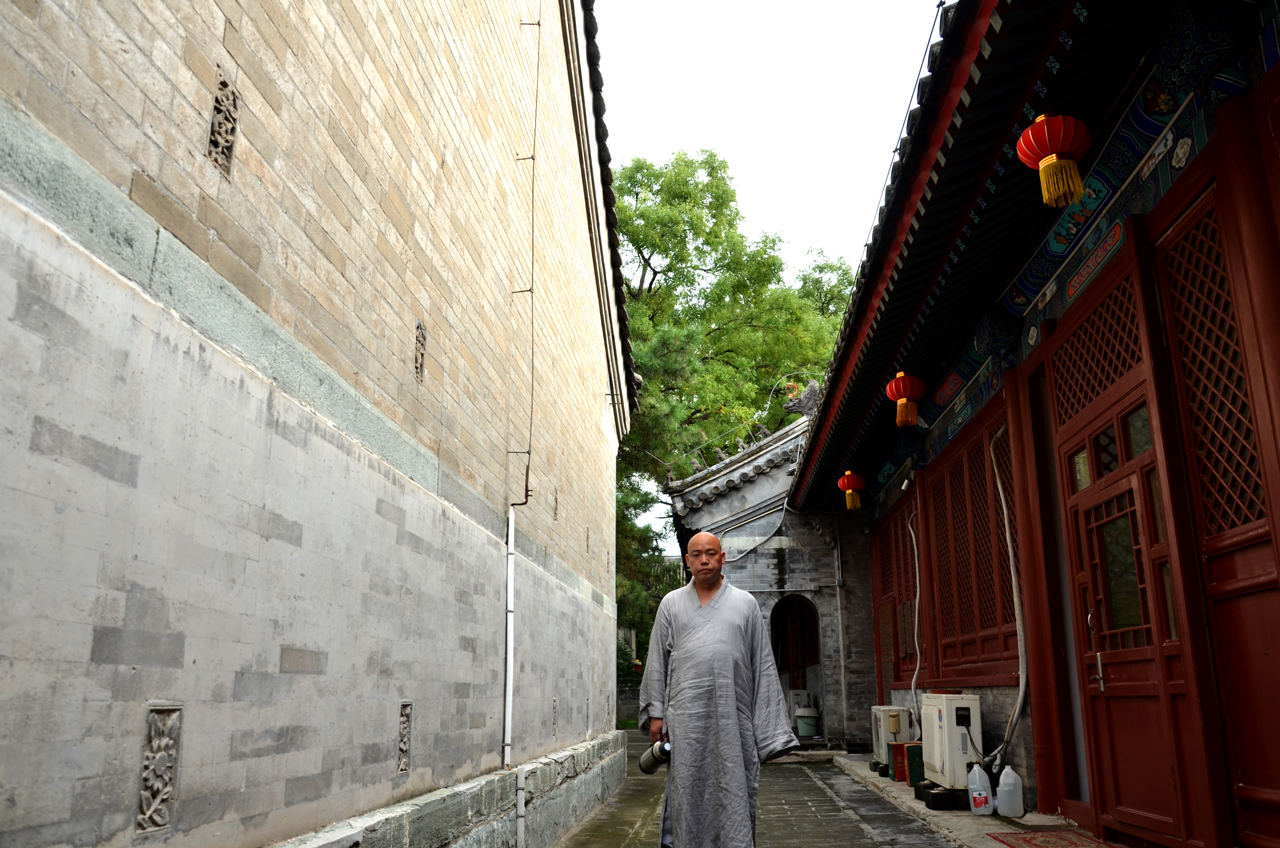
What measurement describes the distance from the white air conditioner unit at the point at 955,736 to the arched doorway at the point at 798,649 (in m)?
10.5

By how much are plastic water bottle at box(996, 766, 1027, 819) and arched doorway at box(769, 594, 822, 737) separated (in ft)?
38.4

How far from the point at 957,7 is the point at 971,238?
6.71 feet

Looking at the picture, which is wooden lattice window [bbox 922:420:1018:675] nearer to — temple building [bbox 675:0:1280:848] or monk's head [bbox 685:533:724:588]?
temple building [bbox 675:0:1280:848]

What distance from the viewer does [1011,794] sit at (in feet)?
23.2

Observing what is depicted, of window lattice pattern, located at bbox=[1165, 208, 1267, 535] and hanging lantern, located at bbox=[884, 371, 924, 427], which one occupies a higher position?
hanging lantern, located at bbox=[884, 371, 924, 427]

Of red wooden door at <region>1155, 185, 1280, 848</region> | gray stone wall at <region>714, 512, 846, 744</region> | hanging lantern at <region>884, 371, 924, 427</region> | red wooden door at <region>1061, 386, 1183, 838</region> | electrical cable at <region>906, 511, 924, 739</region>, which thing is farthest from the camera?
gray stone wall at <region>714, 512, 846, 744</region>

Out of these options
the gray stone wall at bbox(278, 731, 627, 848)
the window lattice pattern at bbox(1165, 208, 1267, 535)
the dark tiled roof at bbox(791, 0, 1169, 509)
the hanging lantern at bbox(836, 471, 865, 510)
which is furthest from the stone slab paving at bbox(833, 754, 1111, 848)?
the hanging lantern at bbox(836, 471, 865, 510)

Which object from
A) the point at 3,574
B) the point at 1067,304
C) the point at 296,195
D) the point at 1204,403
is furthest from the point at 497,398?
the point at 3,574

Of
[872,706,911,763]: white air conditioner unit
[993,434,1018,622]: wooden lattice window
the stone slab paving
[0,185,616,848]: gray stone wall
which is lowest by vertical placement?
the stone slab paving

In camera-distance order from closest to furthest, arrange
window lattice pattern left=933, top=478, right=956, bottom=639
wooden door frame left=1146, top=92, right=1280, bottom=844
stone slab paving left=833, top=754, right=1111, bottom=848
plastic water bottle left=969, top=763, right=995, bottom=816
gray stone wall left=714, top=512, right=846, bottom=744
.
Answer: wooden door frame left=1146, top=92, right=1280, bottom=844, stone slab paving left=833, top=754, right=1111, bottom=848, plastic water bottle left=969, top=763, right=995, bottom=816, window lattice pattern left=933, top=478, right=956, bottom=639, gray stone wall left=714, top=512, right=846, bottom=744

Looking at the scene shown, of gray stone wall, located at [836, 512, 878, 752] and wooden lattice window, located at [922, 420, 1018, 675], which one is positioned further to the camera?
gray stone wall, located at [836, 512, 878, 752]

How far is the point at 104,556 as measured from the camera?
2477mm

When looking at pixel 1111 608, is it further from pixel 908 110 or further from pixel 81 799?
pixel 81 799

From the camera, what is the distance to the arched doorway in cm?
1956
